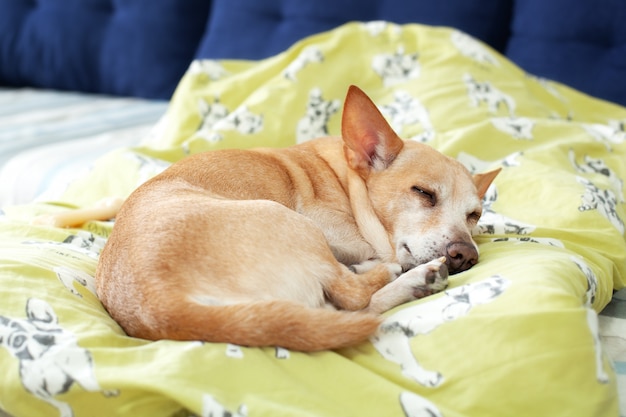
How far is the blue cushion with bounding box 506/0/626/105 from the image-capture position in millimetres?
2797

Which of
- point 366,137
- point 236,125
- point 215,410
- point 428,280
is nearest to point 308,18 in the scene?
point 236,125

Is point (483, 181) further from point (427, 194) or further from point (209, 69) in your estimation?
point (209, 69)


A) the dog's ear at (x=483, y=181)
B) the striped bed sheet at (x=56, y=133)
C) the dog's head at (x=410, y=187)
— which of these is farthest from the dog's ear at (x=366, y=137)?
the striped bed sheet at (x=56, y=133)

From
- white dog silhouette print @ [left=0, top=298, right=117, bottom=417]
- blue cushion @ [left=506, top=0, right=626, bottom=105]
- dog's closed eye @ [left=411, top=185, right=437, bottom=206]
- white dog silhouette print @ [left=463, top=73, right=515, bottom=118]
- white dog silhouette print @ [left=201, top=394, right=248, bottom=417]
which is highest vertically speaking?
blue cushion @ [left=506, top=0, right=626, bottom=105]

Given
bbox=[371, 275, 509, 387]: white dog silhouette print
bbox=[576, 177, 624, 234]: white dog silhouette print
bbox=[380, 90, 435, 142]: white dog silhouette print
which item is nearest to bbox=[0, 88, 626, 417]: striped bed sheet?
bbox=[576, 177, 624, 234]: white dog silhouette print

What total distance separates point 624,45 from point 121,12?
2487mm

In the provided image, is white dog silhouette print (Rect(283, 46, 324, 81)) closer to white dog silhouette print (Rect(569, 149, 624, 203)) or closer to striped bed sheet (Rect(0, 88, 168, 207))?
striped bed sheet (Rect(0, 88, 168, 207))

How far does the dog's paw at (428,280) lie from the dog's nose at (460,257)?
127 mm

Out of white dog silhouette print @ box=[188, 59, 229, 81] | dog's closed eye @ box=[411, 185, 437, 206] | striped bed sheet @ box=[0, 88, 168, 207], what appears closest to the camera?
dog's closed eye @ box=[411, 185, 437, 206]

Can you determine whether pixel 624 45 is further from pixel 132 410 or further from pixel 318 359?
pixel 132 410

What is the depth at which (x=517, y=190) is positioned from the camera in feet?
6.36

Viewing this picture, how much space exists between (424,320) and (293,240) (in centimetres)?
32

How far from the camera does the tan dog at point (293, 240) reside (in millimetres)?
1218

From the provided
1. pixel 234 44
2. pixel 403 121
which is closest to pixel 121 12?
pixel 234 44
